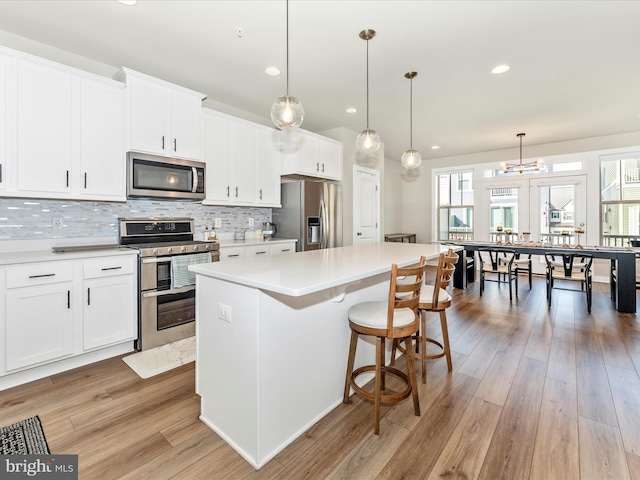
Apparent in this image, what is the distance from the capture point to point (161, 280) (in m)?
2.96

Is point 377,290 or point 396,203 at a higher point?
point 396,203

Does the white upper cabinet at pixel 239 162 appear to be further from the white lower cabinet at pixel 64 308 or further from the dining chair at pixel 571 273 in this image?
the dining chair at pixel 571 273

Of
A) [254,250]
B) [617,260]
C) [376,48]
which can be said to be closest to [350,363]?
[254,250]

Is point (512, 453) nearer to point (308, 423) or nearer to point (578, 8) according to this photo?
point (308, 423)

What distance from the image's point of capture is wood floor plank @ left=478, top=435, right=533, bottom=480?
149 centimetres

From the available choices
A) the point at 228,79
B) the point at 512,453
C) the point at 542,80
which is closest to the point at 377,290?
the point at 512,453

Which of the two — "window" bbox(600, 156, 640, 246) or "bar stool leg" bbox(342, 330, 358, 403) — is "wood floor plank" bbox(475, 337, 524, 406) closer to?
"bar stool leg" bbox(342, 330, 358, 403)

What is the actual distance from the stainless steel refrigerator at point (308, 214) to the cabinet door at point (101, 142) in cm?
217

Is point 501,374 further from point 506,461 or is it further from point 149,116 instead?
point 149,116

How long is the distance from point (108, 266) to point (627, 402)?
13.2 ft

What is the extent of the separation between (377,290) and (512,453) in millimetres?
1257

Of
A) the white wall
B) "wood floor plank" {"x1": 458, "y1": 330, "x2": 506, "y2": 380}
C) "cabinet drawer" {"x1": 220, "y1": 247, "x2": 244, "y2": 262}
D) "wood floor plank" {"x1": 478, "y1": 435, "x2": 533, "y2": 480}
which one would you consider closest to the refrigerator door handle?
"cabinet drawer" {"x1": 220, "y1": 247, "x2": 244, "y2": 262}

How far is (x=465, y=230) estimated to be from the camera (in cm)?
779

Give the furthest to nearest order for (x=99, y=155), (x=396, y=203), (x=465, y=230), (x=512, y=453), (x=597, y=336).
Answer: (x=396, y=203)
(x=465, y=230)
(x=597, y=336)
(x=99, y=155)
(x=512, y=453)
